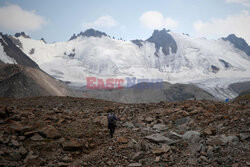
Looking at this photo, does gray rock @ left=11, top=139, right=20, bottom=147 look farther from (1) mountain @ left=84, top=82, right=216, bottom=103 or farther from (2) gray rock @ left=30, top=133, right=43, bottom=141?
(1) mountain @ left=84, top=82, right=216, bottom=103

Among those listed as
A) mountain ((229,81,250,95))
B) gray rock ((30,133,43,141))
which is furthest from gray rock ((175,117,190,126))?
mountain ((229,81,250,95))

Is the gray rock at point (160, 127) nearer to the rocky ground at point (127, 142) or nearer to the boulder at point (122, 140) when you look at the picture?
the rocky ground at point (127, 142)

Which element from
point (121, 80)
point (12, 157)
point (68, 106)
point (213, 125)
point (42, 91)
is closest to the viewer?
point (12, 157)

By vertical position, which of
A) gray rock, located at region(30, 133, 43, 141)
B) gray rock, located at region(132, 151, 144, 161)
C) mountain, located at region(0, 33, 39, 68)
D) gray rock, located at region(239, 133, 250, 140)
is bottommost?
gray rock, located at region(132, 151, 144, 161)

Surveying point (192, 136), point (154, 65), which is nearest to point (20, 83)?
point (192, 136)

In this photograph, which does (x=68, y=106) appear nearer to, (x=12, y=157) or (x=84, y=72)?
(x=12, y=157)

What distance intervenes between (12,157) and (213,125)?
7005 millimetres

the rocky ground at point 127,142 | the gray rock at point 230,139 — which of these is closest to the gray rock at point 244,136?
the rocky ground at point 127,142

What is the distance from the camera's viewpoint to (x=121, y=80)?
15888 centimetres

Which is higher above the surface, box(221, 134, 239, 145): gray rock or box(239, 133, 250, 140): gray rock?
box(239, 133, 250, 140): gray rock

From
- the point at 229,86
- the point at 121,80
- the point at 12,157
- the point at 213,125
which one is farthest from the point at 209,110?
the point at 121,80

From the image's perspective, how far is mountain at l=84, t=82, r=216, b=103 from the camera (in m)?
77.7

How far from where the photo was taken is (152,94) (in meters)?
79.5

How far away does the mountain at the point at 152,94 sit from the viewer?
77.7 meters
